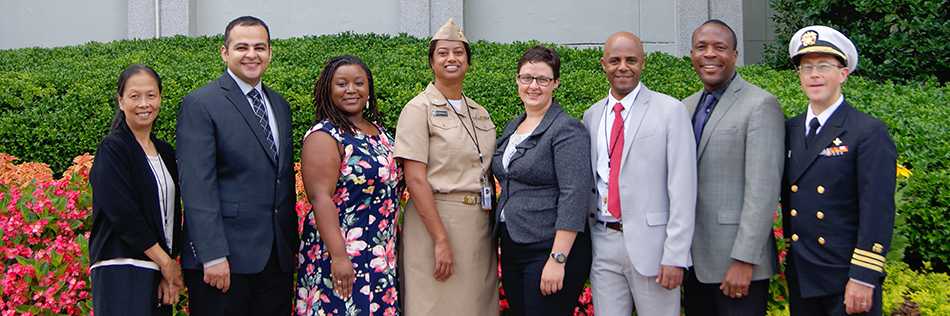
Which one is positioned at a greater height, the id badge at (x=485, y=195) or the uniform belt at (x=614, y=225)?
the id badge at (x=485, y=195)

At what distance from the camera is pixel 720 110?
3.94m

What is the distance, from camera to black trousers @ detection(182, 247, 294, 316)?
3.89 m

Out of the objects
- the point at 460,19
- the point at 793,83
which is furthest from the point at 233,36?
the point at 460,19

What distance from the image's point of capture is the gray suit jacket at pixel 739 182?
147 inches

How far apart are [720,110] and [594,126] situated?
612 mm

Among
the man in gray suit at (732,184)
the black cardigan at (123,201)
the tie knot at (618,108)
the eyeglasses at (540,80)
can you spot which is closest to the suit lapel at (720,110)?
the man in gray suit at (732,184)

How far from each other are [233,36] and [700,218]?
7.98 feet

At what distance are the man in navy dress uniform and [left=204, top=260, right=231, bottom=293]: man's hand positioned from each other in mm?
2583

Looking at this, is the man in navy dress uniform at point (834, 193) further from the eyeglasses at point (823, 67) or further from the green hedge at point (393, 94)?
the green hedge at point (393, 94)

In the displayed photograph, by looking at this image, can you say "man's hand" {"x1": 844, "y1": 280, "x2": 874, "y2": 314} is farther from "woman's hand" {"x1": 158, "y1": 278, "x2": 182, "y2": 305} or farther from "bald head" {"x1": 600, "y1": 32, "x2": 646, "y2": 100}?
"woman's hand" {"x1": 158, "y1": 278, "x2": 182, "y2": 305}

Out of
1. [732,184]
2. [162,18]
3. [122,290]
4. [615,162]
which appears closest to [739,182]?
[732,184]

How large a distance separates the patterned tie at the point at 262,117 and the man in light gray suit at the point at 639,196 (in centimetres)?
156

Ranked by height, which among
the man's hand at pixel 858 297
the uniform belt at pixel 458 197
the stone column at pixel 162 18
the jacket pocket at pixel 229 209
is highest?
the stone column at pixel 162 18

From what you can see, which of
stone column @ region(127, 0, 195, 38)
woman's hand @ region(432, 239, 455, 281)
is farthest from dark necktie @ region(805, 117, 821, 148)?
stone column @ region(127, 0, 195, 38)
